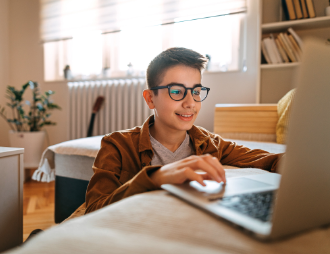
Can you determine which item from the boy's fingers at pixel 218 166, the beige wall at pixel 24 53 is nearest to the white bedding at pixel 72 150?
the boy's fingers at pixel 218 166

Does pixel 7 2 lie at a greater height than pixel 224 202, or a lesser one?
greater

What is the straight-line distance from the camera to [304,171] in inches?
10.3

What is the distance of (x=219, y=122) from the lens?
198 cm

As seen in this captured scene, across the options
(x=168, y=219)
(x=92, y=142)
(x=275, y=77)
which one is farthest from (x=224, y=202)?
(x=275, y=77)

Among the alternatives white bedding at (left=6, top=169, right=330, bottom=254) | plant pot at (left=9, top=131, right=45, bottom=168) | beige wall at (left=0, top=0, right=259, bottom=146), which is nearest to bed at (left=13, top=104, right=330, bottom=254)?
white bedding at (left=6, top=169, right=330, bottom=254)

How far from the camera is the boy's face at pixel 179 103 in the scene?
0.81 m

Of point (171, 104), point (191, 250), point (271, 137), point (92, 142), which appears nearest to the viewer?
point (191, 250)

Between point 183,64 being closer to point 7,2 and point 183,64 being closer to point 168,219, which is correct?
point 168,219

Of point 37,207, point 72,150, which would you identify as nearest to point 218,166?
point 72,150

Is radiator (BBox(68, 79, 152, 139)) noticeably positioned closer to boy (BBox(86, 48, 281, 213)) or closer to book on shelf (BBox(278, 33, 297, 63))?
book on shelf (BBox(278, 33, 297, 63))

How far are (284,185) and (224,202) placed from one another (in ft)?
0.38

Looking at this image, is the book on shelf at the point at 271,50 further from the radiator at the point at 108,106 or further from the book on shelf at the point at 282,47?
the radiator at the point at 108,106

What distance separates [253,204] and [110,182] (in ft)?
1.42

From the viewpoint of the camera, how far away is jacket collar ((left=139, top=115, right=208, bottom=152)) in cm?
81
